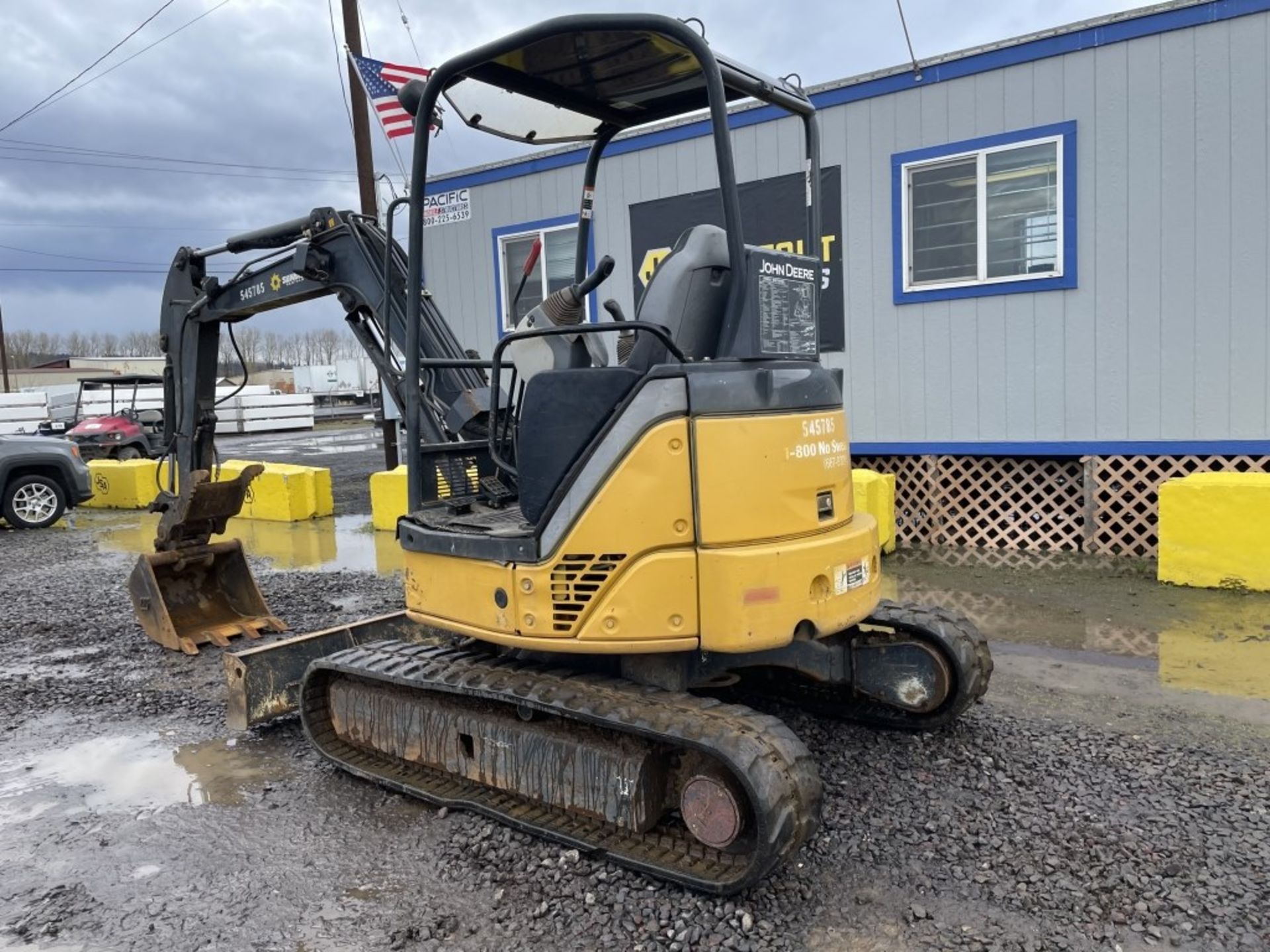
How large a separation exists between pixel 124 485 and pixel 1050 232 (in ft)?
48.8

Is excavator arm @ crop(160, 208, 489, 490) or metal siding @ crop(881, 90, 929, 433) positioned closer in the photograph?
excavator arm @ crop(160, 208, 489, 490)

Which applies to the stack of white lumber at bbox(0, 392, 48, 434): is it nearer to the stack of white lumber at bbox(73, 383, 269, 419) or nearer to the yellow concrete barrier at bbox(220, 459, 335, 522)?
the stack of white lumber at bbox(73, 383, 269, 419)

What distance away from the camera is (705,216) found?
35.5 feet

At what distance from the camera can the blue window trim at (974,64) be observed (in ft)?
26.3

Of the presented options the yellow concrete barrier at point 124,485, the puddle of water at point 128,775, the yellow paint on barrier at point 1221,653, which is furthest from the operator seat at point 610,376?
the yellow concrete barrier at point 124,485

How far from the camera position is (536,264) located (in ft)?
41.4

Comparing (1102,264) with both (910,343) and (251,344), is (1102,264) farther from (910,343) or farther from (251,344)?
(251,344)

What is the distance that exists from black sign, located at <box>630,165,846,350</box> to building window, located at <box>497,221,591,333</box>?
5.06 ft

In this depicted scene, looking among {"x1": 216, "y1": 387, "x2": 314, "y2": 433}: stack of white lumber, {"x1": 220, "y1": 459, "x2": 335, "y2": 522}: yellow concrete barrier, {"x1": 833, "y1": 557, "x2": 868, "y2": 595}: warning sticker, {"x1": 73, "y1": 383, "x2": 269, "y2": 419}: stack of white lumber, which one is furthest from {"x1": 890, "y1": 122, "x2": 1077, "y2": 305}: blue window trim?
{"x1": 216, "y1": 387, "x2": 314, "y2": 433}: stack of white lumber

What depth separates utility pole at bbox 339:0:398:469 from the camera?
13906mm

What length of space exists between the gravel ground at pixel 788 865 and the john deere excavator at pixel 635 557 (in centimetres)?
21

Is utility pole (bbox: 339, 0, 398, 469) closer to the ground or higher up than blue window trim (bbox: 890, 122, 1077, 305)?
higher up

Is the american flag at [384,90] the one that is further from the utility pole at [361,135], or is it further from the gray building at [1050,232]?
the gray building at [1050,232]

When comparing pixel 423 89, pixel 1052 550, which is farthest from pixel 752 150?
pixel 423 89
